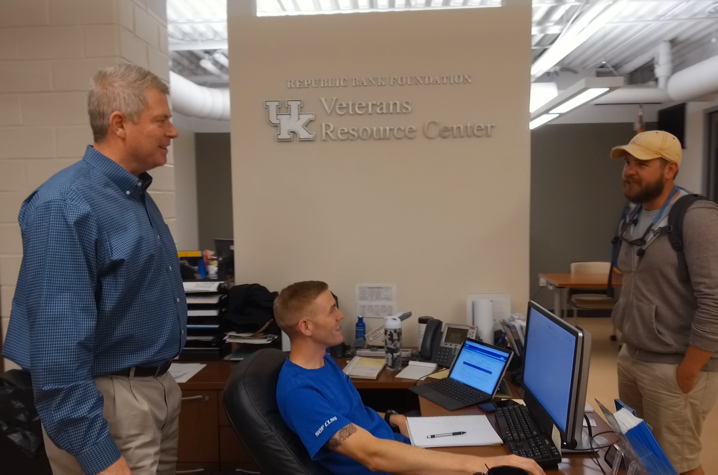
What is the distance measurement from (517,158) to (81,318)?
7.76 feet

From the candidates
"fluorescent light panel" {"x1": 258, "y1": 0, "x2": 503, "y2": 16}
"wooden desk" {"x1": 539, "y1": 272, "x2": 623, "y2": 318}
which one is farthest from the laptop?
"fluorescent light panel" {"x1": 258, "y1": 0, "x2": 503, "y2": 16}

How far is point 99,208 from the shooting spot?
141 cm

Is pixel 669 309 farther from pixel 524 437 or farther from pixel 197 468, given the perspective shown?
pixel 197 468

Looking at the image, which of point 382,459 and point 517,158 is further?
point 517,158

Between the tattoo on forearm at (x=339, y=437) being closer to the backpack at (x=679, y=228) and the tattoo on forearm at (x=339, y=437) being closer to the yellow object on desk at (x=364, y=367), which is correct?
the yellow object on desk at (x=364, y=367)

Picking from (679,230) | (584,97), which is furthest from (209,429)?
(584,97)

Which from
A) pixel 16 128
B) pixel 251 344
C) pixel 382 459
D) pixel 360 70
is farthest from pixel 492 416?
pixel 16 128

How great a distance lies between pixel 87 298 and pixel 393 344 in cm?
165

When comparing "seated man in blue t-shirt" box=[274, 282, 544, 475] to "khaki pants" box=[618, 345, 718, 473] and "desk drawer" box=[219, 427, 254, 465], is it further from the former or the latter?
"khaki pants" box=[618, 345, 718, 473]

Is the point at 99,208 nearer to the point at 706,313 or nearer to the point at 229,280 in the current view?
the point at 229,280

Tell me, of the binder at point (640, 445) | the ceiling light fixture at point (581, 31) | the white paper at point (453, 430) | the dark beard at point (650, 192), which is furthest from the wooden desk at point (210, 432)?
the ceiling light fixture at point (581, 31)

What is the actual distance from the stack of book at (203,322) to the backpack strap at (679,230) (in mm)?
2222

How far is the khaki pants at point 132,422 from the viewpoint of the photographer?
147cm

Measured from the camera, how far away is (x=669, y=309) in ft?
7.14
